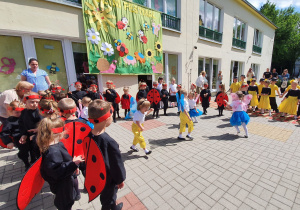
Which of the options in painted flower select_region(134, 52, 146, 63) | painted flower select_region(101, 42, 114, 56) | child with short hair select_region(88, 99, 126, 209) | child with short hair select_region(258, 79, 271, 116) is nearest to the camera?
child with short hair select_region(88, 99, 126, 209)

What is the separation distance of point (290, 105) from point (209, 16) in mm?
8002

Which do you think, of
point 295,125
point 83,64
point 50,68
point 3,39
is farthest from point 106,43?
point 295,125

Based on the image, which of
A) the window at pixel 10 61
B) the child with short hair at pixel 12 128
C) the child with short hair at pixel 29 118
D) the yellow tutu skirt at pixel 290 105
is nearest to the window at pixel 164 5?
the window at pixel 10 61

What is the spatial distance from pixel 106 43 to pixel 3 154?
4.95m

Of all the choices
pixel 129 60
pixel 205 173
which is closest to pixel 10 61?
pixel 129 60

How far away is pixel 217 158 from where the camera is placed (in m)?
3.38

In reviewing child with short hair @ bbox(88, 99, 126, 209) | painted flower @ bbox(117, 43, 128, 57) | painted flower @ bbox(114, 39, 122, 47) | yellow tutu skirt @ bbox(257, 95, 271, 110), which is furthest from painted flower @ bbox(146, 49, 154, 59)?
child with short hair @ bbox(88, 99, 126, 209)

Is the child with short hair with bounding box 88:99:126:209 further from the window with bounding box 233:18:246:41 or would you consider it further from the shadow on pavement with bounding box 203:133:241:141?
the window with bounding box 233:18:246:41

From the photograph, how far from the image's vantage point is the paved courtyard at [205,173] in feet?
7.37

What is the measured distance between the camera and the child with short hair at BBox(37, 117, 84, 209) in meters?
1.57

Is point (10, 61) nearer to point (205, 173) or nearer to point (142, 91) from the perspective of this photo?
point (142, 91)

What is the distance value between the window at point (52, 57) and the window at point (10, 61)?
48 cm

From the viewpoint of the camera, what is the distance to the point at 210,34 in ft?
35.0

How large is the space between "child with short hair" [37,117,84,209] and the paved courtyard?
0.65m
